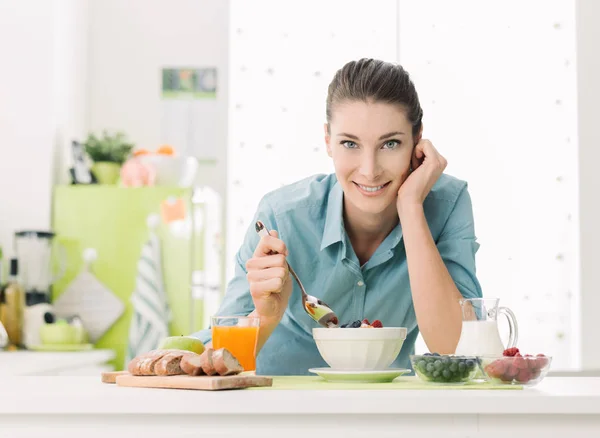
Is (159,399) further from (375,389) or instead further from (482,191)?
(482,191)

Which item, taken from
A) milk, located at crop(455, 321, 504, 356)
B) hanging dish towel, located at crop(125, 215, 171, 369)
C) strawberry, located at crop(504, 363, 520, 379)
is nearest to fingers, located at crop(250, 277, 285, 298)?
milk, located at crop(455, 321, 504, 356)

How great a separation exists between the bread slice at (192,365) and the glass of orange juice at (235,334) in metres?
0.15

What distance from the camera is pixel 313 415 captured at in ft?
3.01

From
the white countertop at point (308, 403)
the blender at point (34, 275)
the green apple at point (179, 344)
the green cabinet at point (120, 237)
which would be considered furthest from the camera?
the green cabinet at point (120, 237)

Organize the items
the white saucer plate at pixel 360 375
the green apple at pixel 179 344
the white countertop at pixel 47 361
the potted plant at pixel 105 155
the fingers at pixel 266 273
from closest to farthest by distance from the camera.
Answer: the white saucer plate at pixel 360 375
the green apple at pixel 179 344
the fingers at pixel 266 273
the white countertop at pixel 47 361
the potted plant at pixel 105 155

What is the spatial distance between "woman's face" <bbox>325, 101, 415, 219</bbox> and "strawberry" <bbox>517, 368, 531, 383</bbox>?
691 mm

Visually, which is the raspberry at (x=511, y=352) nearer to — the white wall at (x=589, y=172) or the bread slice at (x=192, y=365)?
the bread slice at (x=192, y=365)

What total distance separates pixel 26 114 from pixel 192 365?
103 inches

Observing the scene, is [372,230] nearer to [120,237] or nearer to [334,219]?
[334,219]

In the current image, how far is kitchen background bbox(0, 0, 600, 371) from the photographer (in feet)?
10.8

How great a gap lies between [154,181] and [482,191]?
4.83 feet
